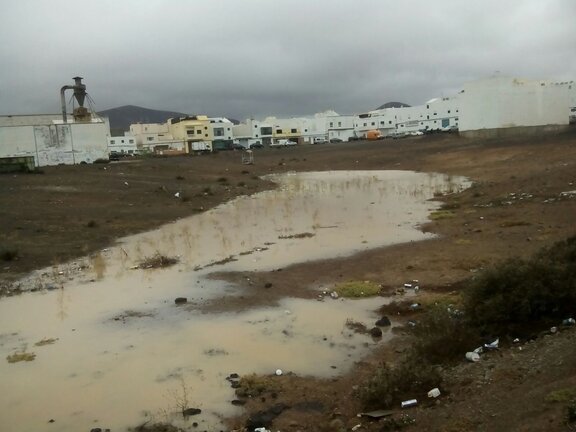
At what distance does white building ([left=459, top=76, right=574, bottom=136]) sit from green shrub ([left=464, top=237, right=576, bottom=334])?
6647cm

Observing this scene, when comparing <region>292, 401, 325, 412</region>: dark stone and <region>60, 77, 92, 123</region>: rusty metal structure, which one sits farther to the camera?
<region>60, 77, 92, 123</region>: rusty metal structure

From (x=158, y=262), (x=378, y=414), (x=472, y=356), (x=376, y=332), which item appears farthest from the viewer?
(x=158, y=262)

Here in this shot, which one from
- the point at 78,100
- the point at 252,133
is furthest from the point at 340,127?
the point at 78,100

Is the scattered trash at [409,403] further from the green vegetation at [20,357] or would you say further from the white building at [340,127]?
the white building at [340,127]

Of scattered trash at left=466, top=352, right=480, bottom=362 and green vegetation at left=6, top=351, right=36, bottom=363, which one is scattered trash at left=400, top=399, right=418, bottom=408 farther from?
green vegetation at left=6, top=351, right=36, bottom=363

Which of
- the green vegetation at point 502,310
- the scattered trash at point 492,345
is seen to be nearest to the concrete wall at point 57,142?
the green vegetation at point 502,310

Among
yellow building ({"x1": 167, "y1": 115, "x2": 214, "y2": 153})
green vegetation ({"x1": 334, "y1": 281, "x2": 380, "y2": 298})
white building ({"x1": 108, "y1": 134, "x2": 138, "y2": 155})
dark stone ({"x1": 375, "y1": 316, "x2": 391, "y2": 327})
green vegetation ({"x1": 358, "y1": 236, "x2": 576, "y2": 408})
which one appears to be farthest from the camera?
yellow building ({"x1": 167, "y1": 115, "x2": 214, "y2": 153})

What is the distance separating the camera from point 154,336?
10.6 meters

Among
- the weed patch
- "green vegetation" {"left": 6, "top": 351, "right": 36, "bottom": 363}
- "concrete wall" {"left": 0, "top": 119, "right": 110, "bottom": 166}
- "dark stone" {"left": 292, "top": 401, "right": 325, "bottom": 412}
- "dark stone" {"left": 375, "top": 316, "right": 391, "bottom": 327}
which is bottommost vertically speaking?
"dark stone" {"left": 292, "top": 401, "right": 325, "bottom": 412}

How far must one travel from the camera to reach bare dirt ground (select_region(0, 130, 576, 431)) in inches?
249

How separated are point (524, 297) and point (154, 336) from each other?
20.9 feet

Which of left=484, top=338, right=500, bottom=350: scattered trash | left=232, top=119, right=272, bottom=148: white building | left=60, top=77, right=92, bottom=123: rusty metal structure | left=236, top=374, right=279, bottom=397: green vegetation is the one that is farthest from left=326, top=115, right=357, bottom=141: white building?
left=236, top=374, right=279, bottom=397: green vegetation

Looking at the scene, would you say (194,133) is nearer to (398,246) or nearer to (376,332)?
(398,246)

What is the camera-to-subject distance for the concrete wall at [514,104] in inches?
2849
